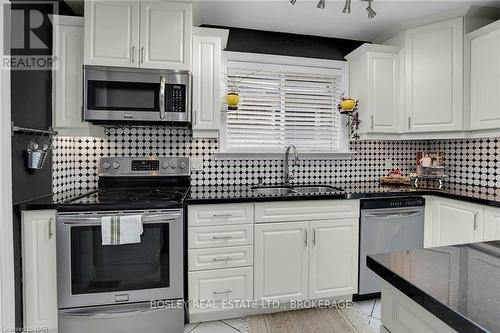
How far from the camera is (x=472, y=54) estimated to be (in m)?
2.38

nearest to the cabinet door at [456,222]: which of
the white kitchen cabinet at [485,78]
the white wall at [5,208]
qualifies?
the white kitchen cabinet at [485,78]

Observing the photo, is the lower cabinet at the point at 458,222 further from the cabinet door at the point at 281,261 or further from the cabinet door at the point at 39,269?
the cabinet door at the point at 39,269

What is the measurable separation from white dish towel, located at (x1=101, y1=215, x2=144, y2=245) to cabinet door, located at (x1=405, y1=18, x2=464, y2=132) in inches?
96.2

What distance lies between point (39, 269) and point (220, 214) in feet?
3.74

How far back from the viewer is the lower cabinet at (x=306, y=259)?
2166 mm

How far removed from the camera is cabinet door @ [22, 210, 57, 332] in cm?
175

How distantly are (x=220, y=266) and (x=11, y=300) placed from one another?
1.22m

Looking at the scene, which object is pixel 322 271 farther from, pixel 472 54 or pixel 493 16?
pixel 493 16

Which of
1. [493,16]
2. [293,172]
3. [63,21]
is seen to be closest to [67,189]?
[63,21]

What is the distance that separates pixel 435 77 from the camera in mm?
2533

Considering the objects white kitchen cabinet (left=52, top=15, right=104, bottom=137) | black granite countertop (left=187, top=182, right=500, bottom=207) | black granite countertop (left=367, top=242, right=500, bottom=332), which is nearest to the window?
black granite countertop (left=187, top=182, right=500, bottom=207)

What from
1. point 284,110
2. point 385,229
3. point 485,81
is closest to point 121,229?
point 284,110

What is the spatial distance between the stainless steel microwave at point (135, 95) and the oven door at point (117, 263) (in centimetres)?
72

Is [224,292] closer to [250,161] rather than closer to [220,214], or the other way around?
[220,214]
